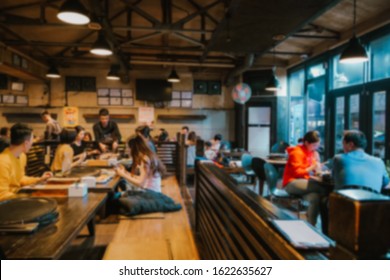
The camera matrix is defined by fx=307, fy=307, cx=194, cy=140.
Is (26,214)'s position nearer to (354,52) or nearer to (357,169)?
(357,169)

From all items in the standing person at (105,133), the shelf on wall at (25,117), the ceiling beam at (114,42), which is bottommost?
the standing person at (105,133)

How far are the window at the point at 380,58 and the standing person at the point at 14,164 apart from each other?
542 centimetres

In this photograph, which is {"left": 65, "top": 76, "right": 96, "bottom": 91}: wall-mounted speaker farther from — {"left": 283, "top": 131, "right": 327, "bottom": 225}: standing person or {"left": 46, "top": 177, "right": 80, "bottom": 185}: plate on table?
{"left": 46, "top": 177, "right": 80, "bottom": 185}: plate on table

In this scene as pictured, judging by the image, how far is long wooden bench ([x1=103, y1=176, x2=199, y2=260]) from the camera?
6.66ft

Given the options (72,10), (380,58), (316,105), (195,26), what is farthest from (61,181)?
(316,105)

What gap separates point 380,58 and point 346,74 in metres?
1.06

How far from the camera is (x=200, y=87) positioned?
10820 millimetres

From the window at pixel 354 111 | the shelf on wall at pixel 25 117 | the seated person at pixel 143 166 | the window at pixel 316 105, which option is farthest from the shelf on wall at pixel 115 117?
the seated person at pixel 143 166

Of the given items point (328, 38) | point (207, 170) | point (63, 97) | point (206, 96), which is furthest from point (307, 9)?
point (63, 97)

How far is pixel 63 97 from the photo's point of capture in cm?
1034

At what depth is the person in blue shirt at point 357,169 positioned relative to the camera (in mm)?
2887

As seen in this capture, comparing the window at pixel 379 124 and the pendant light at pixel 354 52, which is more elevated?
the pendant light at pixel 354 52

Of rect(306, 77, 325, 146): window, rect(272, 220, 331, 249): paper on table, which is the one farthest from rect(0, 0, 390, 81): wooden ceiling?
rect(272, 220, 331, 249): paper on table

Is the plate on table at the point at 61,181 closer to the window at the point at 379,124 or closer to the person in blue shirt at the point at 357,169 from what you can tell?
the person in blue shirt at the point at 357,169
